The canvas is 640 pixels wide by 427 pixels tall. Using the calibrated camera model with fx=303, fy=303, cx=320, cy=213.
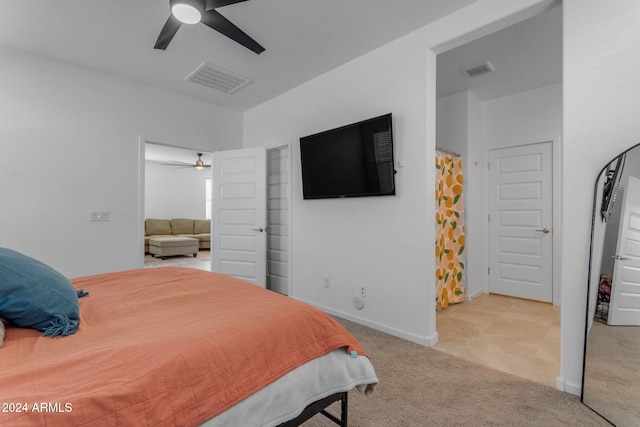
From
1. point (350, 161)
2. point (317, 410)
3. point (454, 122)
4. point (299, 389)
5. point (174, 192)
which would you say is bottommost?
point (317, 410)

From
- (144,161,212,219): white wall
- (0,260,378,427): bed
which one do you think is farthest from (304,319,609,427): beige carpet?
(144,161,212,219): white wall

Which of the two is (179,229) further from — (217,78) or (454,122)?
(454,122)

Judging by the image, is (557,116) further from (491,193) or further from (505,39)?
(505,39)

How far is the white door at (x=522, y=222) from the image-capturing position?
3762mm

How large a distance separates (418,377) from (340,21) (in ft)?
8.88

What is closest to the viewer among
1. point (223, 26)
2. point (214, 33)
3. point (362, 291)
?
point (223, 26)

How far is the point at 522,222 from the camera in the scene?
3920 mm

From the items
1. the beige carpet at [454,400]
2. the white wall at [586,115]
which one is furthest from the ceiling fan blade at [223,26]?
the beige carpet at [454,400]

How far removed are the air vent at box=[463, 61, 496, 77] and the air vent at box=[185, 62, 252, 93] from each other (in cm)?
245

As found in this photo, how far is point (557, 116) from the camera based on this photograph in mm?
3682

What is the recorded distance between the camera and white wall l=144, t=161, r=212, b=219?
8.66 m

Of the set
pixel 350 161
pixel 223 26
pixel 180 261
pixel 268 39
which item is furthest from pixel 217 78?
pixel 180 261

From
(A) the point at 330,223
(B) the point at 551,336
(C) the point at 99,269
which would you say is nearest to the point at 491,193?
(B) the point at 551,336

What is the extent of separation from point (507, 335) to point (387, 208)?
1.57 m
